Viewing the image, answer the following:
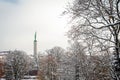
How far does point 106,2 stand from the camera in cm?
1748

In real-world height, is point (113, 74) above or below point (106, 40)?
below

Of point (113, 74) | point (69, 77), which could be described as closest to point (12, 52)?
point (69, 77)

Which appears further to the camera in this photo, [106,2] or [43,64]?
[43,64]

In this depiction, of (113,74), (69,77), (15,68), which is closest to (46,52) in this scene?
(15,68)

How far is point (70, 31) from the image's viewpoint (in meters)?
17.4

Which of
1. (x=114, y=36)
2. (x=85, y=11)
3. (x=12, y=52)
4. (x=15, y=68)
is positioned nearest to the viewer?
(x=85, y=11)

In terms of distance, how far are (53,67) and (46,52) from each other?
12.3m

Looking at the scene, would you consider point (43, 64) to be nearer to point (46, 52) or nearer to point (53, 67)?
point (53, 67)

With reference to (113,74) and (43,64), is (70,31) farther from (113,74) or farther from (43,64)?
(43,64)

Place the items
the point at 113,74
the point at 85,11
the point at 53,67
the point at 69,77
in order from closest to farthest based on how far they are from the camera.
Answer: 1. the point at 85,11
2. the point at 113,74
3. the point at 69,77
4. the point at 53,67

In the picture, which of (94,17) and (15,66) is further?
(15,66)

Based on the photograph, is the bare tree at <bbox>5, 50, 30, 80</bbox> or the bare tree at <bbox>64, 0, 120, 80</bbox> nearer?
the bare tree at <bbox>64, 0, 120, 80</bbox>

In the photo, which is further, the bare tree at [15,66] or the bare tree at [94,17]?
the bare tree at [15,66]

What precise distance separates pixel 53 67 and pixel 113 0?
52.2 metres
